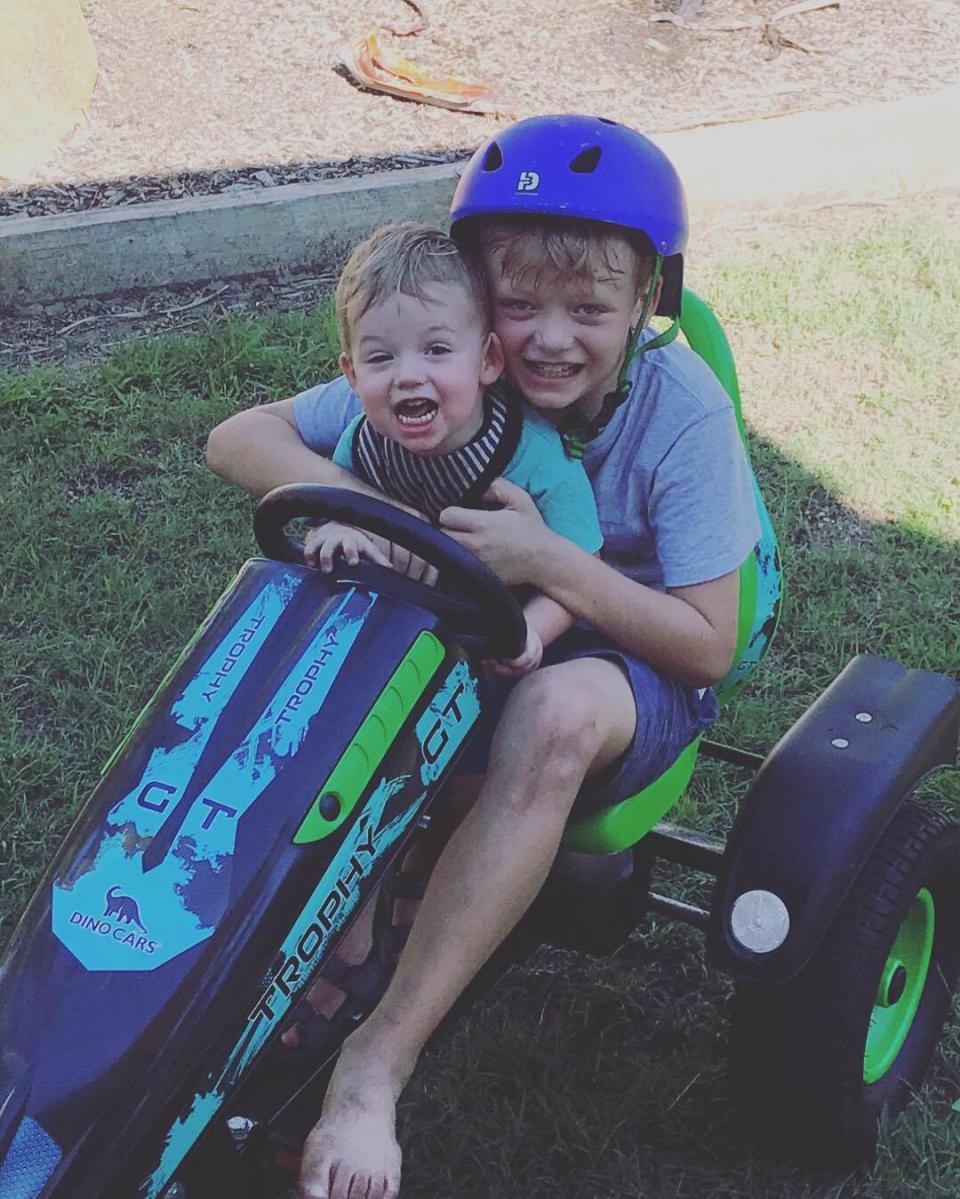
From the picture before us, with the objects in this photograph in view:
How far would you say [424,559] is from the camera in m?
1.81

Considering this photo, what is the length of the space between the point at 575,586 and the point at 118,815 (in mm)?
665

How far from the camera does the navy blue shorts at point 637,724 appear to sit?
1.98 metres

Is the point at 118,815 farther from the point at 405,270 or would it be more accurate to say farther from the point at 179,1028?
the point at 405,270

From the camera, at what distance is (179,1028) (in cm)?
160

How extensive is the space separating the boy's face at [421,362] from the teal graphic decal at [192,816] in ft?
0.87

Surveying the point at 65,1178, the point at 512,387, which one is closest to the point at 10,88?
the point at 512,387

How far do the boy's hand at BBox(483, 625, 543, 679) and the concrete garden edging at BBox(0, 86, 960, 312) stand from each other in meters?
3.04

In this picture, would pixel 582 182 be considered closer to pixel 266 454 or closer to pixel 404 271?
pixel 404 271

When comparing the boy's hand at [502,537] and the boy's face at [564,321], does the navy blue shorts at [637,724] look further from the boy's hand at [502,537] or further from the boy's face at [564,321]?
the boy's face at [564,321]

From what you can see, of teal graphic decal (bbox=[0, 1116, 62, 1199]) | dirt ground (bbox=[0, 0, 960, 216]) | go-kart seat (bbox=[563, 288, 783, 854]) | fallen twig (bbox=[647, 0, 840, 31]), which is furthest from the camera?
fallen twig (bbox=[647, 0, 840, 31])

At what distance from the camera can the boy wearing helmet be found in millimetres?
1838

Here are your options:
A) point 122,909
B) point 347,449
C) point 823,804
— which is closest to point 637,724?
point 823,804

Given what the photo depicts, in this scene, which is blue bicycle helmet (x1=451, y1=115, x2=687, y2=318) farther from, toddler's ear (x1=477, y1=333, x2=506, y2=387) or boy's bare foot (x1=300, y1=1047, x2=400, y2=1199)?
boy's bare foot (x1=300, y1=1047, x2=400, y2=1199)

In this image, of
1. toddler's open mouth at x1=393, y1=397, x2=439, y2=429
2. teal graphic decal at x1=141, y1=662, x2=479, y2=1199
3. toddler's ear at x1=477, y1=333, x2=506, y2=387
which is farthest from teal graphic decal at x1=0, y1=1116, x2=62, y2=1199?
toddler's ear at x1=477, y1=333, x2=506, y2=387
